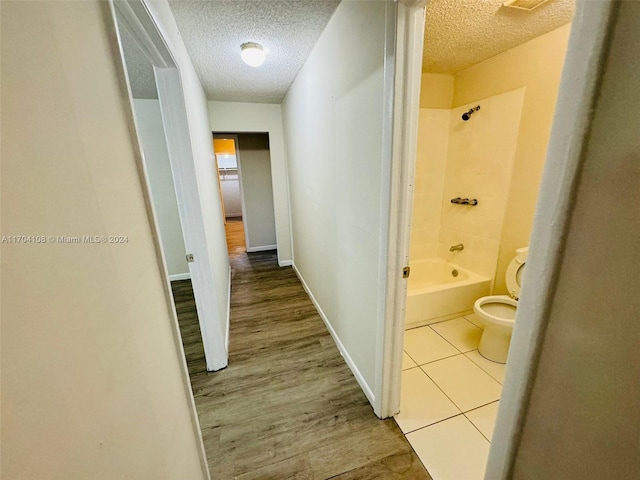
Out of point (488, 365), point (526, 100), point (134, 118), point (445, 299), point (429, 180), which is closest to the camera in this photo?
point (134, 118)

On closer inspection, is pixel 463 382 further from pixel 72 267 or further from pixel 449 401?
pixel 72 267

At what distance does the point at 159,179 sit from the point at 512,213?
13.0 feet

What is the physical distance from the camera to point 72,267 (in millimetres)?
414

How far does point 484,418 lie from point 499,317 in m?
0.74

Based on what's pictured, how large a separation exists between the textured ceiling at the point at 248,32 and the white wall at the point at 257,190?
171cm

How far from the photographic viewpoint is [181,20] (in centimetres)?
142

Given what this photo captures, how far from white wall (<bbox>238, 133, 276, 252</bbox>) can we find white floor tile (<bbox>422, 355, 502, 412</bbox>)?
3.55m

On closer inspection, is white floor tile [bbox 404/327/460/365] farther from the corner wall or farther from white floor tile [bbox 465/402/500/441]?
the corner wall

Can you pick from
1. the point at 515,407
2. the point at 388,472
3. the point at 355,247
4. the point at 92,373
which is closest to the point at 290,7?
the point at 355,247

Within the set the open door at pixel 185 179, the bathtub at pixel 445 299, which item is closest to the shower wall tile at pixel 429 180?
the bathtub at pixel 445 299

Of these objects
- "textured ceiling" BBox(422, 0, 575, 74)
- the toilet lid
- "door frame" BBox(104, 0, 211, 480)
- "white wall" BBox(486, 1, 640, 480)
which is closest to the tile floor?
the toilet lid

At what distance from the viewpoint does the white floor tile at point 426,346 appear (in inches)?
75.0

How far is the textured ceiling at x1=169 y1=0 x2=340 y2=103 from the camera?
1.34m

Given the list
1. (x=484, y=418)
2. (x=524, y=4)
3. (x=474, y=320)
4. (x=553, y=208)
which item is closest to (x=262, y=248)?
(x=474, y=320)
